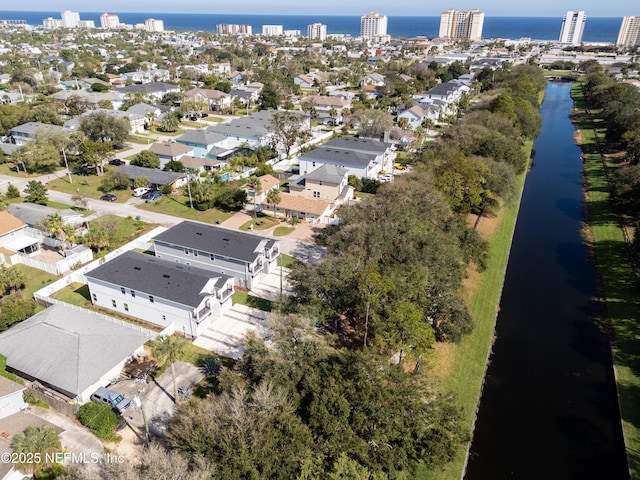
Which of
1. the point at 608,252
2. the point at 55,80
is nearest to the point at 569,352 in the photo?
the point at 608,252

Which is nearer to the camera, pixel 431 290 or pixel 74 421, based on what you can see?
pixel 74 421

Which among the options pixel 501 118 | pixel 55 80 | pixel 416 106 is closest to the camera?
pixel 501 118

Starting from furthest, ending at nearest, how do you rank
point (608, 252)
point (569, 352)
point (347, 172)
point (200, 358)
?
point (347, 172) < point (608, 252) < point (569, 352) < point (200, 358)

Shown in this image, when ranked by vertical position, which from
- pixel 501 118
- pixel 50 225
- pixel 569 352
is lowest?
pixel 569 352

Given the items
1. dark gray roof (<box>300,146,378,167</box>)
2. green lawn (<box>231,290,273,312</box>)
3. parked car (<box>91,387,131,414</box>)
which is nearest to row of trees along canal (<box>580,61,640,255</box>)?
dark gray roof (<box>300,146,378,167</box>)

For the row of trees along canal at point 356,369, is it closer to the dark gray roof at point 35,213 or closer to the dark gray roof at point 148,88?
the dark gray roof at point 35,213

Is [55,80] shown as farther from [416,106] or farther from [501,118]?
[501,118]
